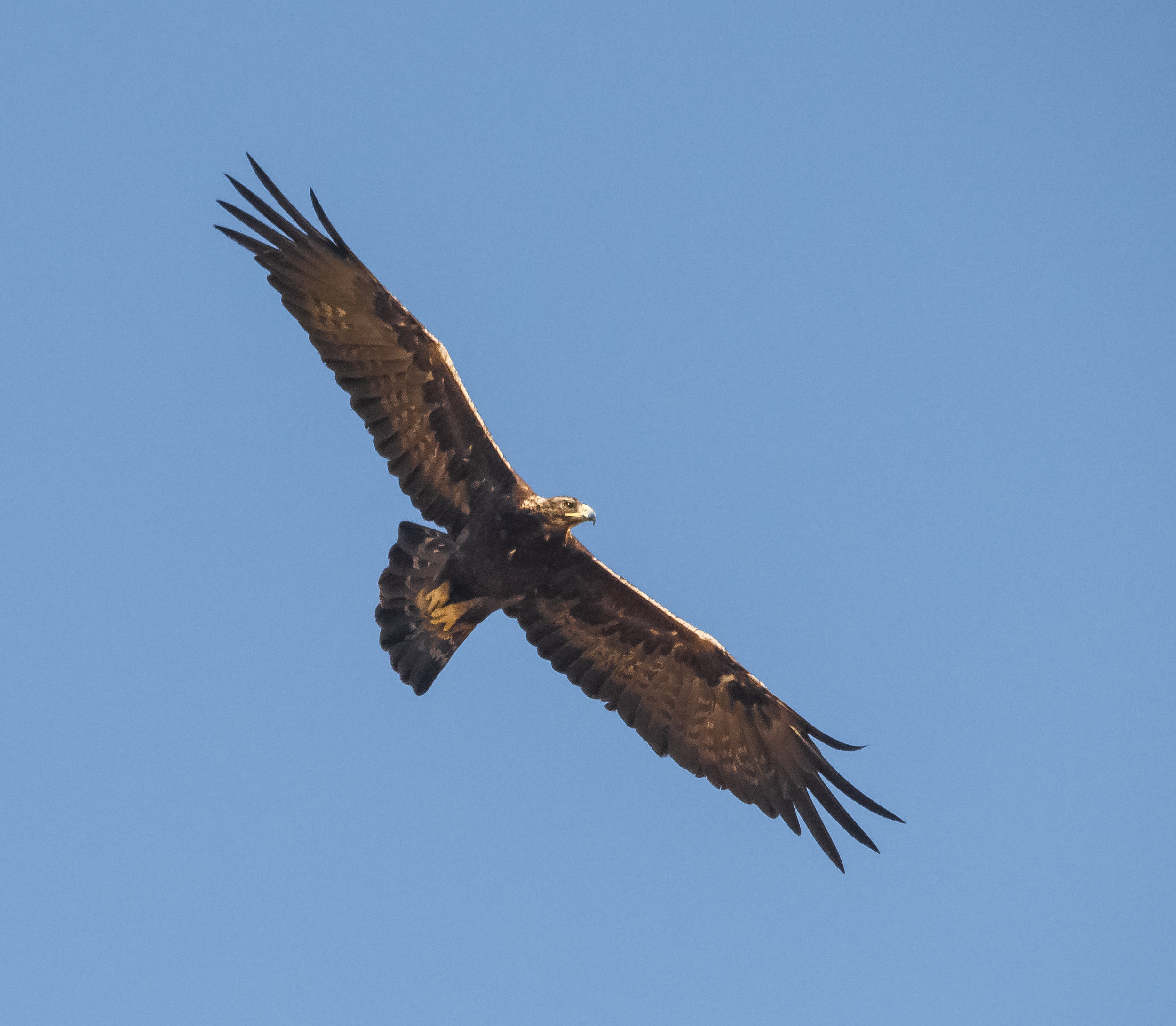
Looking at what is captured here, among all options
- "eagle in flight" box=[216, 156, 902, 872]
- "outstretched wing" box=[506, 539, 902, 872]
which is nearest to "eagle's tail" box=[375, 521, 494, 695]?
"eagle in flight" box=[216, 156, 902, 872]

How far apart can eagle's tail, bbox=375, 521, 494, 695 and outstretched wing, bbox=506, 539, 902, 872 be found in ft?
1.96

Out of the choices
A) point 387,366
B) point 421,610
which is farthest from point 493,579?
point 387,366

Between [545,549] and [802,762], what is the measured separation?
2912 millimetres

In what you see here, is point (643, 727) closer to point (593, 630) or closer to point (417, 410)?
point (593, 630)

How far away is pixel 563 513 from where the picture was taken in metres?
11.6

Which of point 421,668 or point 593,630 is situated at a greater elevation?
point 593,630

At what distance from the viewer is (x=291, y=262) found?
1163cm

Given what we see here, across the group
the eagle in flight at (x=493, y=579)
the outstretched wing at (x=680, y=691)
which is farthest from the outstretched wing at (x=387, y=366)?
the outstretched wing at (x=680, y=691)

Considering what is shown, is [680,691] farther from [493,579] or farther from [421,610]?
[421,610]

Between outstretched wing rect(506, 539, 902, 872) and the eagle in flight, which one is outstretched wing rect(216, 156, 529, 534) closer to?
the eagle in flight

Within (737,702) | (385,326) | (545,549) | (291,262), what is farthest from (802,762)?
(291,262)

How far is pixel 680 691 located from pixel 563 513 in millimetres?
2223

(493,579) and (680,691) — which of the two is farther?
(680,691)

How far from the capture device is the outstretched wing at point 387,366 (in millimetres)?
11570
